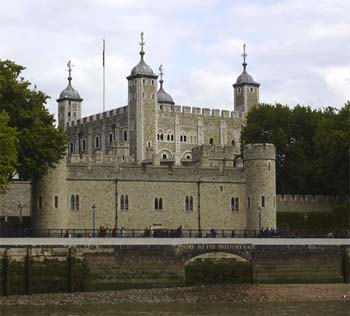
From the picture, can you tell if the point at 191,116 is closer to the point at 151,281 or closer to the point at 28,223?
the point at 28,223

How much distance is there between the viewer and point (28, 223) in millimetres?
64938

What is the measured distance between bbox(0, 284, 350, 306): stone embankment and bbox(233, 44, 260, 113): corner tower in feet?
255

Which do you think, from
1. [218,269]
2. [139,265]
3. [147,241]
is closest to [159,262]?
[139,265]

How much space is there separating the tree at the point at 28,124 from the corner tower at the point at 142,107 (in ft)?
178

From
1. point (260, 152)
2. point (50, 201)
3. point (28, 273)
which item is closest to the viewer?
point (28, 273)

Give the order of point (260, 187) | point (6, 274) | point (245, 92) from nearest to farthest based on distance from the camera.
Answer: point (6, 274) → point (260, 187) → point (245, 92)

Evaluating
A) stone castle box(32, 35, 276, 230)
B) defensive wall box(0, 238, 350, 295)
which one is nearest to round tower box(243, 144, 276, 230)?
stone castle box(32, 35, 276, 230)

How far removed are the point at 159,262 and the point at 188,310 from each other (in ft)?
26.6

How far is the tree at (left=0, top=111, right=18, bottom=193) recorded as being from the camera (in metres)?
51.7

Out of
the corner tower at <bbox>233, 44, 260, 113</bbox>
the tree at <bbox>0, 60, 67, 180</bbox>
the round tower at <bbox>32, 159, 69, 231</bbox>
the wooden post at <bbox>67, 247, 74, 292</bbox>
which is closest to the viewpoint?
the wooden post at <bbox>67, 247, 74, 292</bbox>

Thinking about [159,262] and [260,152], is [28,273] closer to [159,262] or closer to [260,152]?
[159,262]

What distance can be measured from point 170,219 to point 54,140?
12036mm

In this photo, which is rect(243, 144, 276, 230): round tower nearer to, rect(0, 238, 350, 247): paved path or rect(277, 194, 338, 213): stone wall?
rect(277, 194, 338, 213): stone wall

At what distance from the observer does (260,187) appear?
226 feet
